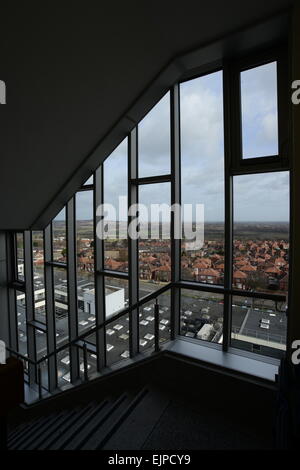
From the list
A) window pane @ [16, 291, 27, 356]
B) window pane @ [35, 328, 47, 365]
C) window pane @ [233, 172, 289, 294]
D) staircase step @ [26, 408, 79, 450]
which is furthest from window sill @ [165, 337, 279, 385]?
window pane @ [16, 291, 27, 356]

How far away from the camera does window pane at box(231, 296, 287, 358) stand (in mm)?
2434

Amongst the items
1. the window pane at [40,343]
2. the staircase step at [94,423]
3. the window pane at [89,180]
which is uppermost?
the window pane at [89,180]

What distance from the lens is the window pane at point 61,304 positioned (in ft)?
15.7

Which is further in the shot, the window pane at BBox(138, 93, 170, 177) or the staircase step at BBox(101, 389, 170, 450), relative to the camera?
the window pane at BBox(138, 93, 170, 177)

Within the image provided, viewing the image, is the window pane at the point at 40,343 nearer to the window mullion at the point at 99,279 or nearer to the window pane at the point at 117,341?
the window mullion at the point at 99,279

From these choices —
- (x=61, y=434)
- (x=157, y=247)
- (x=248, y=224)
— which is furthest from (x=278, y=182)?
(x=61, y=434)

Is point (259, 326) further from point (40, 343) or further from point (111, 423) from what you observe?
point (40, 343)

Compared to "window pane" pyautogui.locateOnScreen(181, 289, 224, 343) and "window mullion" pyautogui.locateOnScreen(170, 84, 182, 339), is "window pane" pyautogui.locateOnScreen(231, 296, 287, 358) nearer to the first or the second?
"window pane" pyautogui.locateOnScreen(181, 289, 224, 343)

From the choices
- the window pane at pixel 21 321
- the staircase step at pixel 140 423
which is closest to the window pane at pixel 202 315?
the staircase step at pixel 140 423

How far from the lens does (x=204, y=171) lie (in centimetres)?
298

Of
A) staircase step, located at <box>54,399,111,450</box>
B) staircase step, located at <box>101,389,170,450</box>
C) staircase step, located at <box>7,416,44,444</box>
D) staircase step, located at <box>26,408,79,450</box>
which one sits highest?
staircase step, located at <box>101,389,170,450</box>

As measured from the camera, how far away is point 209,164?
2.94m

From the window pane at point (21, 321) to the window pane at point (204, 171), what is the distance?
460 centimetres

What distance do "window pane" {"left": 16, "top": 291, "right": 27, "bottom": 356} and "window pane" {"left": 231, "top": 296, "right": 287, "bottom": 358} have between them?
16.4 feet
